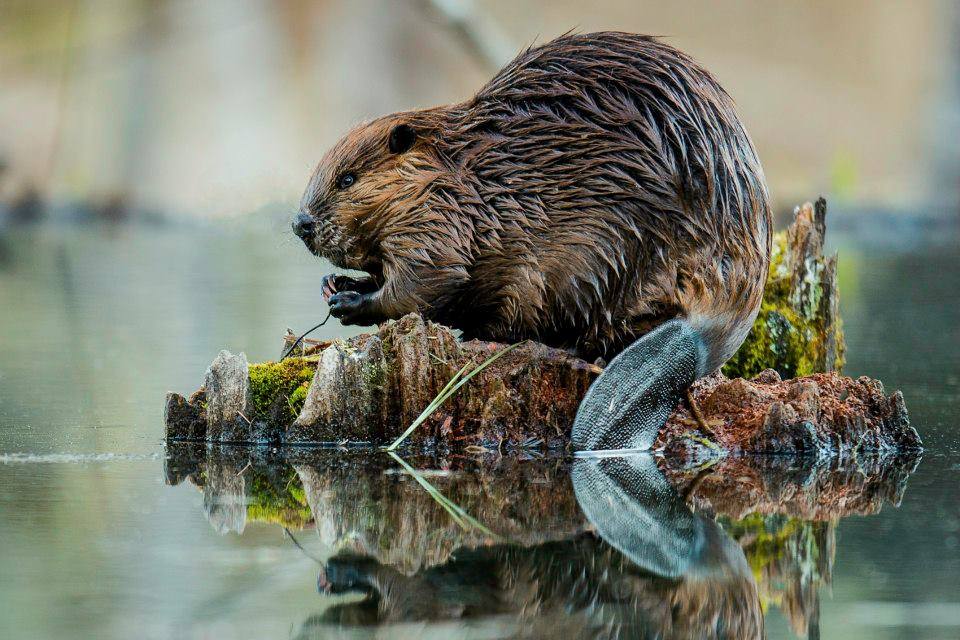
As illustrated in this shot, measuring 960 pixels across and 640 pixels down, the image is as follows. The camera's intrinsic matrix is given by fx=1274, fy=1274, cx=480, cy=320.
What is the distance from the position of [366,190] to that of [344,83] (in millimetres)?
13630

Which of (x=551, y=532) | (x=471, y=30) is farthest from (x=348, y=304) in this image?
(x=471, y=30)

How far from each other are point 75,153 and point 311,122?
10.0ft

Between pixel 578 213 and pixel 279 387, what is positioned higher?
pixel 578 213

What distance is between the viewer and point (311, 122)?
672 inches

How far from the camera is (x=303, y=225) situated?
4082mm

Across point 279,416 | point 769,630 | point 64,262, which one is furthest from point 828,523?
point 64,262

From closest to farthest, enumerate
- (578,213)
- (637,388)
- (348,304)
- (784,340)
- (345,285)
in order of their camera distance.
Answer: (637,388) < (578,213) < (348,304) < (345,285) < (784,340)

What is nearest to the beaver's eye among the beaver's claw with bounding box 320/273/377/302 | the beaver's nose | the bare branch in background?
the beaver's nose

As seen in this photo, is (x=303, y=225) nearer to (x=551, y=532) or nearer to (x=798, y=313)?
(x=551, y=532)

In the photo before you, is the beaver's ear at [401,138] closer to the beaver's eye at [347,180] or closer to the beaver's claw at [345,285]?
the beaver's eye at [347,180]

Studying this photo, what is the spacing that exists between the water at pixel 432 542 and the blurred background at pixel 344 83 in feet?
37.6

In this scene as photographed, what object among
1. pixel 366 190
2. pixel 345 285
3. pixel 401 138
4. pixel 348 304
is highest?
pixel 401 138

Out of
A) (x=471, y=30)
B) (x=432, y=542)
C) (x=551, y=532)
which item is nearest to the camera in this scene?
(x=432, y=542)

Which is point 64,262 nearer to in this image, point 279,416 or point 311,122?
point 311,122
